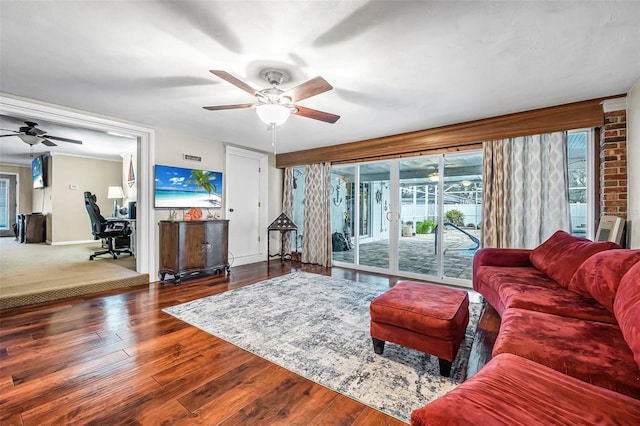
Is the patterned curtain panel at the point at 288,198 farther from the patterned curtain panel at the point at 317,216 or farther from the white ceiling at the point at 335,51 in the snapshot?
the white ceiling at the point at 335,51

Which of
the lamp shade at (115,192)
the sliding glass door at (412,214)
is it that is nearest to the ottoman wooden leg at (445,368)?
the sliding glass door at (412,214)

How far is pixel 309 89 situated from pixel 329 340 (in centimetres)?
201

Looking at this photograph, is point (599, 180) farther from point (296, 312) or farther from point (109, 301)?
point (109, 301)

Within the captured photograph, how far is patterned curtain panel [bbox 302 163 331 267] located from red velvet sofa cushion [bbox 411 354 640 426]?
4165 mm

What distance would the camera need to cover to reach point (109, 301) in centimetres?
312

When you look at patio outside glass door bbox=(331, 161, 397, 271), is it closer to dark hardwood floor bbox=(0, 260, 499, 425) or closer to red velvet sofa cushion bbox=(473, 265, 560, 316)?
red velvet sofa cushion bbox=(473, 265, 560, 316)

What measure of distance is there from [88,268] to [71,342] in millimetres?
2755

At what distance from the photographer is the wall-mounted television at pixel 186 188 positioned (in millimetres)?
4051

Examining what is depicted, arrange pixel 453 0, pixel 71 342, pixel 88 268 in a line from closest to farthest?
pixel 453 0 → pixel 71 342 → pixel 88 268

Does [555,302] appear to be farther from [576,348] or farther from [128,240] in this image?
[128,240]

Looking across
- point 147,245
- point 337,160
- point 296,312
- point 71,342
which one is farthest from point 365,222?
point 71,342

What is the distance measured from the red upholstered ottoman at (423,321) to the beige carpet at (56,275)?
3.58 meters

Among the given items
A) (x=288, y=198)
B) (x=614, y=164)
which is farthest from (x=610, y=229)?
(x=288, y=198)

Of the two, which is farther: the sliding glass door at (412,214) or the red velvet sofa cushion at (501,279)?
the sliding glass door at (412,214)
